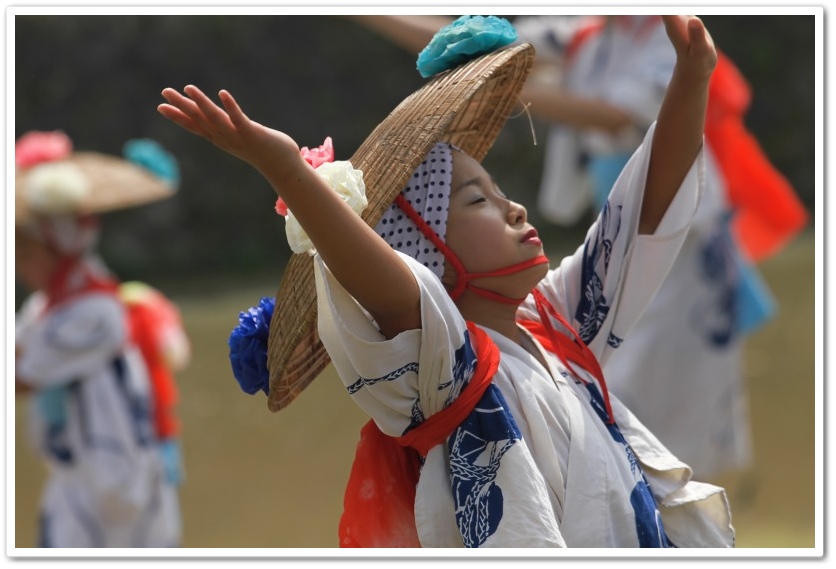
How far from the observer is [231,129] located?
1.55 meters

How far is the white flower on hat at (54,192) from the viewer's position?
13.2 ft

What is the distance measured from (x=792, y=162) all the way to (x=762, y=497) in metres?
6.74

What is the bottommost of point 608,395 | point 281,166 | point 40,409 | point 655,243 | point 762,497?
point 762,497

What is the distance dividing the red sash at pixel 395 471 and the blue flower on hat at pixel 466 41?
0.44 m

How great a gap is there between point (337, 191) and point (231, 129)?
0.22 m

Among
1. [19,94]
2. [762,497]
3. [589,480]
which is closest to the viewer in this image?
[589,480]

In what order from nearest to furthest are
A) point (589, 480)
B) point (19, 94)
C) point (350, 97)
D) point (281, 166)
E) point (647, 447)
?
1. point (281, 166)
2. point (589, 480)
3. point (647, 447)
4. point (19, 94)
5. point (350, 97)

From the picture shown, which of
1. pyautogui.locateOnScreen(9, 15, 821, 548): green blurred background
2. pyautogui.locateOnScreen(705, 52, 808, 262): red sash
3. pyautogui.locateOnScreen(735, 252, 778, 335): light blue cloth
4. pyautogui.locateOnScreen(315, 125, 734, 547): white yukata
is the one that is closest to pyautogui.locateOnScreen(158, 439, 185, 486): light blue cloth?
pyautogui.locateOnScreen(735, 252, 778, 335): light blue cloth

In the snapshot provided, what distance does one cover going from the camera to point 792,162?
423 inches

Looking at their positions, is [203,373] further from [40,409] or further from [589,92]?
[589,92]

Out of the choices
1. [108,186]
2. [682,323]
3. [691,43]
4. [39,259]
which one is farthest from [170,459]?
[691,43]

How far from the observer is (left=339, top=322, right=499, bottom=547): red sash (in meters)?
1.78

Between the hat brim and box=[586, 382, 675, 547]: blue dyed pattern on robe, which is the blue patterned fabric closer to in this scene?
box=[586, 382, 675, 547]: blue dyed pattern on robe
